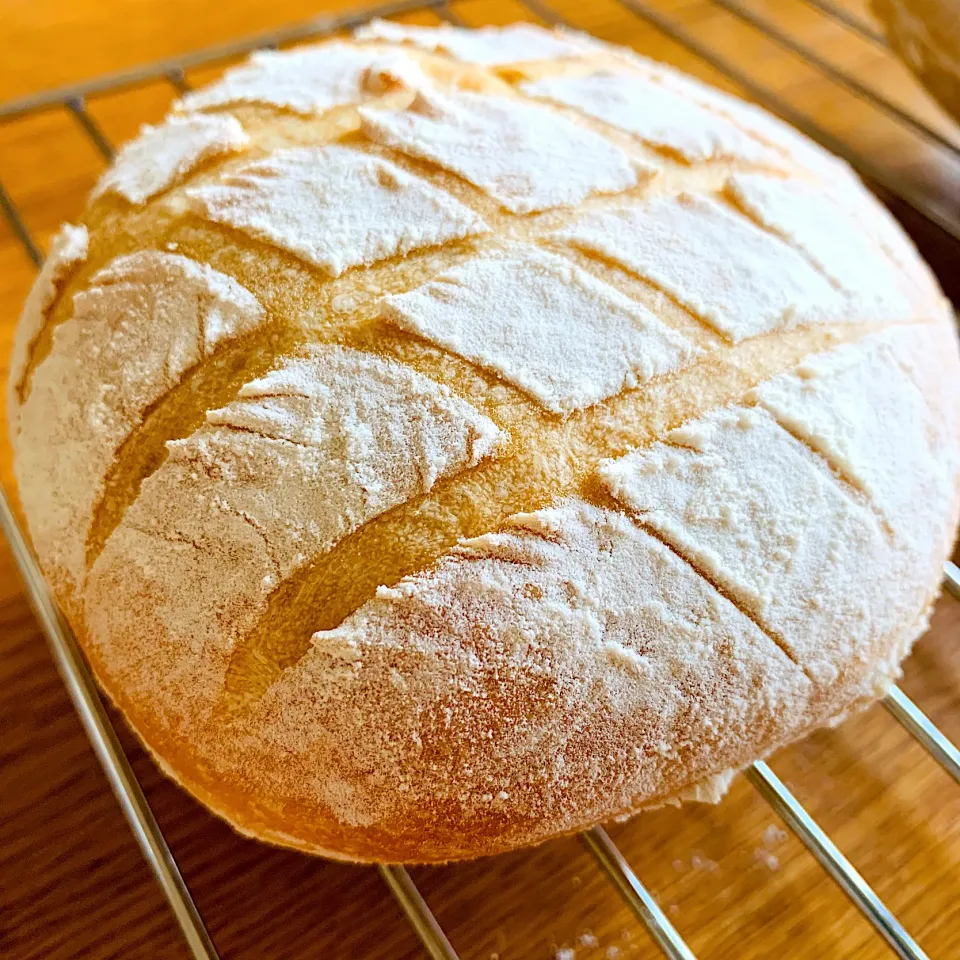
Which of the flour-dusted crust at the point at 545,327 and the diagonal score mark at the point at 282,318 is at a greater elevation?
the diagonal score mark at the point at 282,318

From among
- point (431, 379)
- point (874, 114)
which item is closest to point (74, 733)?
point (431, 379)

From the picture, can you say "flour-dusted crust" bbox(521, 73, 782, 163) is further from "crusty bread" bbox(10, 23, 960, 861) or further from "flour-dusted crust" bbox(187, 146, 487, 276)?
"flour-dusted crust" bbox(187, 146, 487, 276)

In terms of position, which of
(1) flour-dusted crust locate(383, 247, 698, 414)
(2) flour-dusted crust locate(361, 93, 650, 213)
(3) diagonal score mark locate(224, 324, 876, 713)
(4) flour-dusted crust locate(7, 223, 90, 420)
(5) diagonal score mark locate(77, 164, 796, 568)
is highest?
(4) flour-dusted crust locate(7, 223, 90, 420)

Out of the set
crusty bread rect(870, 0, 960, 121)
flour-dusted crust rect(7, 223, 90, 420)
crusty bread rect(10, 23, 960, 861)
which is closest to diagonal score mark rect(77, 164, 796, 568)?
crusty bread rect(10, 23, 960, 861)

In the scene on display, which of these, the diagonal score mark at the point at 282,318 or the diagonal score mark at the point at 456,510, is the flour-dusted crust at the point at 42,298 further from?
the diagonal score mark at the point at 456,510

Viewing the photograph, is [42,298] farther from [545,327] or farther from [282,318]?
[545,327]

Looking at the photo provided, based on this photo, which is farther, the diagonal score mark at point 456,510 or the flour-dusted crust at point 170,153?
the flour-dusted crust at point 170,153

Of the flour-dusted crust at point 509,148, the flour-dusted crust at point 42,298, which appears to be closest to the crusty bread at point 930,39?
the flour-dusted crust at point 509,148
